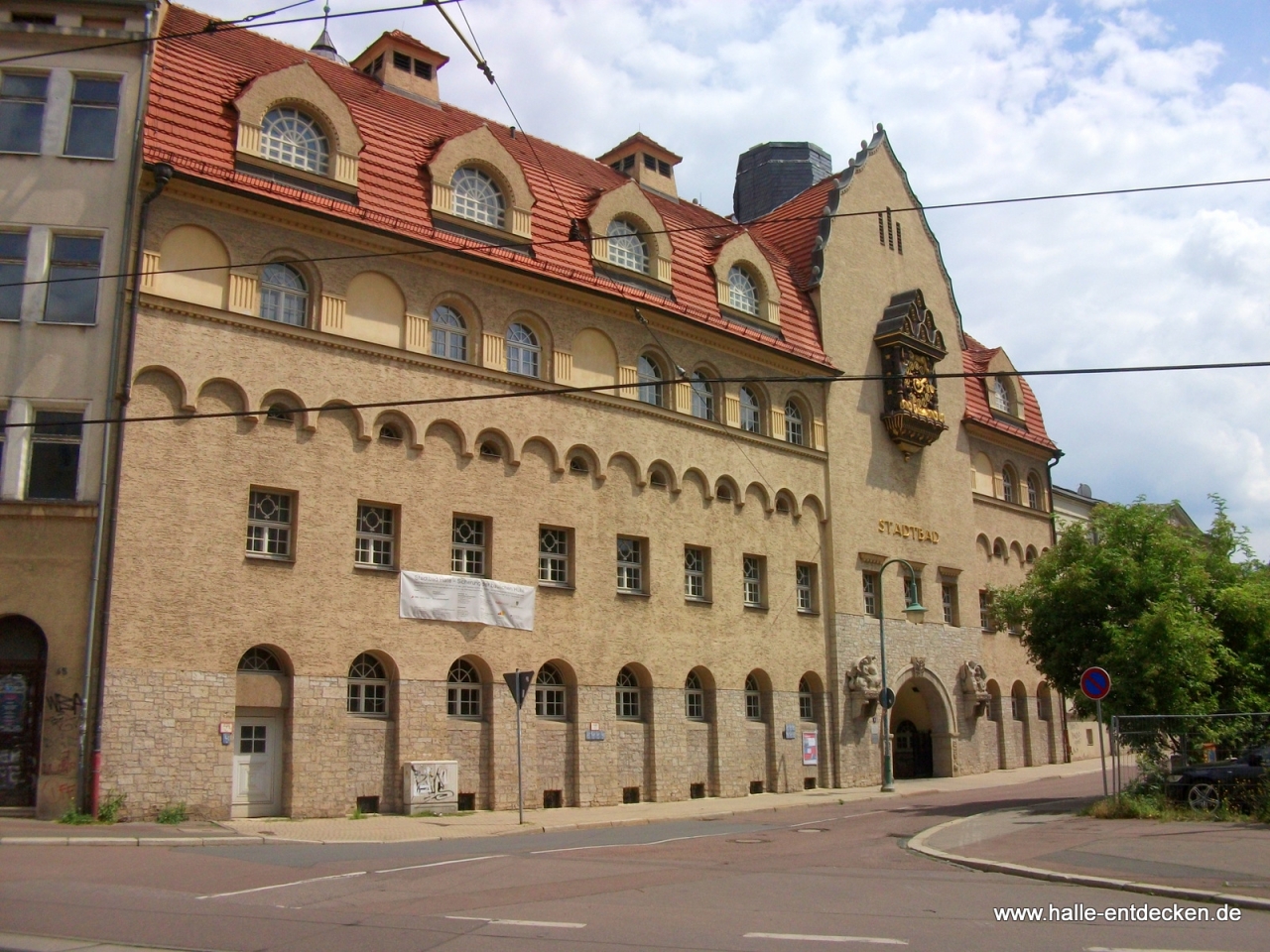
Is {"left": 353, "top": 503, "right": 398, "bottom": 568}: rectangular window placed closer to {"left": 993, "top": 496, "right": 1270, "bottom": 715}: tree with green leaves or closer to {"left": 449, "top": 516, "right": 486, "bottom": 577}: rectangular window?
{"left": 449, "top": 516, "right": 486, "bottom": 577}: rectangular window

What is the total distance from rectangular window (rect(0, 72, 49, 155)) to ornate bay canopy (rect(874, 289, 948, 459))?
24165 mm

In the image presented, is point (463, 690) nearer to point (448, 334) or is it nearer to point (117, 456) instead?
point (448, 334)

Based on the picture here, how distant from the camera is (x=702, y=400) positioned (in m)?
32.3

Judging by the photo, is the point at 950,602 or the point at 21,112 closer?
the point at 21,112

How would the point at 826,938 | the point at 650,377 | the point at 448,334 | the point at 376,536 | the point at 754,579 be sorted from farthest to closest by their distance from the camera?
the point at 754,579 → the point at 650,377 → the point at 448,334 → the point at 376,536 → the point at 826,938

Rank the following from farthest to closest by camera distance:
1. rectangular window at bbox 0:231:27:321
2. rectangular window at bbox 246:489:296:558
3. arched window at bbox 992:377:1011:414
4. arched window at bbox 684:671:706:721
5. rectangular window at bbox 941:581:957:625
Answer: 1. arched window at bbox 992:377:1011:414
2. rectangular window at bbox 941:581:957:625
3. arched window at bbox 684:671:706:721
4. rectangular window at bbox 246:489:296:558
5. rectangular window at bbox 0:231:27:321

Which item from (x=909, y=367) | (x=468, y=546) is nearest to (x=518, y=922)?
(x=468, y=546)

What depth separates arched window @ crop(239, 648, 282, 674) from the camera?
22469mm

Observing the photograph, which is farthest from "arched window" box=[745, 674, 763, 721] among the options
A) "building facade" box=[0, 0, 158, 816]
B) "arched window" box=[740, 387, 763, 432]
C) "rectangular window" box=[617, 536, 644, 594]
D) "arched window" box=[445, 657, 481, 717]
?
"building facade" box=[0, 0, 158, 816]

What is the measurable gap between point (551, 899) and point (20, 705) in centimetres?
1269

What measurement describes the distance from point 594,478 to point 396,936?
1906 cm

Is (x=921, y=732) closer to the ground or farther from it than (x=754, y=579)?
closer to the ground

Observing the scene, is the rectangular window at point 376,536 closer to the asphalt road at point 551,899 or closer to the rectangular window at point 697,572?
the asphalt road at point 551,899

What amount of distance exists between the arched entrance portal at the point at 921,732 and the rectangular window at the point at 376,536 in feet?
61.8
